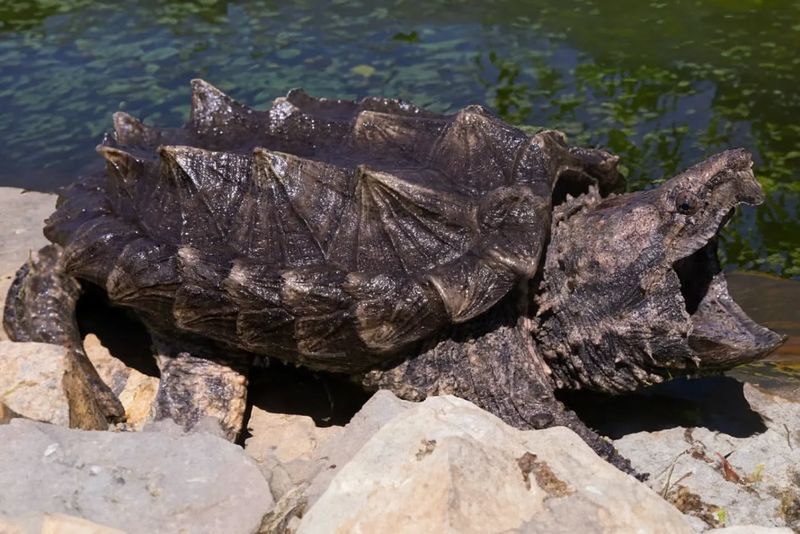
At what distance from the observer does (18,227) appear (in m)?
5.02

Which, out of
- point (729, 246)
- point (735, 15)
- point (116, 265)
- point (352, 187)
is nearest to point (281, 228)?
point (352, 187)

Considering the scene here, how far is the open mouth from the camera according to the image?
3.09 meters

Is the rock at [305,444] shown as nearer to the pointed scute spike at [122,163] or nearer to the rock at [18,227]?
the pointed scute spike at [122,163]

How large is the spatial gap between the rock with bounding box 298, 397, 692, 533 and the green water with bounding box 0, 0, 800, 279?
3.02 metres

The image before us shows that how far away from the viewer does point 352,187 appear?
3.26 metres

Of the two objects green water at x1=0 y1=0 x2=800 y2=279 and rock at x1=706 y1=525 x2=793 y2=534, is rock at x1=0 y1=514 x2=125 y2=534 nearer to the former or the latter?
rock at x1=706 y1=525 x2=793 y2=534

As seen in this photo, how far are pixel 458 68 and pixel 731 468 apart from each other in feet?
14.3

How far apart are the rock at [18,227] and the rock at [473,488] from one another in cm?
243

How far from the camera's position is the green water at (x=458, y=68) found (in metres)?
5.93

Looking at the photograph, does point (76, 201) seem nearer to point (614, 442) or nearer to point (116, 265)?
point (116, 265)

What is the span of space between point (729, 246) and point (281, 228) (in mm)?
2678

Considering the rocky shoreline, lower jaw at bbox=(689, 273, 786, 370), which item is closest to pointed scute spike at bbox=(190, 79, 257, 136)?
the rocky shoreline

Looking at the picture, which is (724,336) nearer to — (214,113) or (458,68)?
(214,113)

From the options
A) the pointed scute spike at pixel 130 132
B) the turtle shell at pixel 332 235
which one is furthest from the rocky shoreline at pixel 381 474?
the pointed scute spike at pixel 130 132
